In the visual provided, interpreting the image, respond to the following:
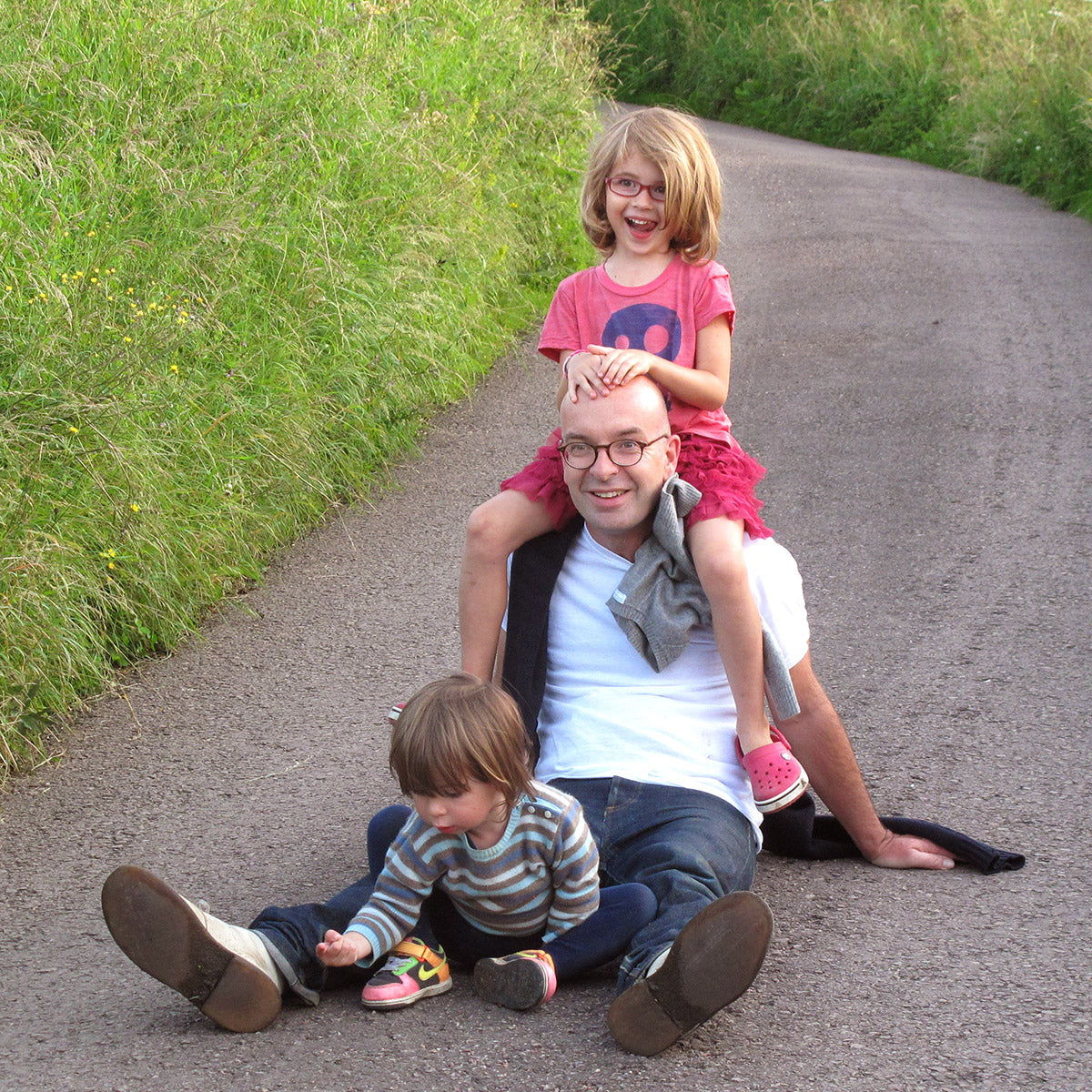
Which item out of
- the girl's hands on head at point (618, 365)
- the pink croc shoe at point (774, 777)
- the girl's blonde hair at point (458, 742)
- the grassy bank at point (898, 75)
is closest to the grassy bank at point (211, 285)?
the girl's blonde hair at point (458, 742)

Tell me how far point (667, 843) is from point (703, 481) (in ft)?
2.81

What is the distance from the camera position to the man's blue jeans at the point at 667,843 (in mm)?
2795

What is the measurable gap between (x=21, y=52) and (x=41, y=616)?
3350 mm

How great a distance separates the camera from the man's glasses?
10.3 ft

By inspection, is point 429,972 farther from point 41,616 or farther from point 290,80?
point 290,80

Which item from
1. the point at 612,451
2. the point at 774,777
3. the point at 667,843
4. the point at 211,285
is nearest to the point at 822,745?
the point at 774,777

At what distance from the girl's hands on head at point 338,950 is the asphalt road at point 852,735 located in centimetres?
14

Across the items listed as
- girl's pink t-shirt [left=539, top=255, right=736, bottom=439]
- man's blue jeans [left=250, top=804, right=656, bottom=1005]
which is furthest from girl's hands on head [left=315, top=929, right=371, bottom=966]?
girl's pink t-shirt [left=539, top=255, right=736, bottom=439]

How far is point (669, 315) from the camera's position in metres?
3.43

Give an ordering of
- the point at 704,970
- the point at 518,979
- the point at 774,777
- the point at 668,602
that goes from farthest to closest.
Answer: the point at 668,602 → the point at 774,777 → the point at 518,979 → the point at 704,970

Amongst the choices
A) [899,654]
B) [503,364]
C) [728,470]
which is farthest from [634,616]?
[503,364]

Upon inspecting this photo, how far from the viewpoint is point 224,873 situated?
3525 mm

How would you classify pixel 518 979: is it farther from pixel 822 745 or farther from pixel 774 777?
pixel 822 745

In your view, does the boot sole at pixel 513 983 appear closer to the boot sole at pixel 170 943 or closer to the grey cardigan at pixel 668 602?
the boot sole at pixel 170 943
